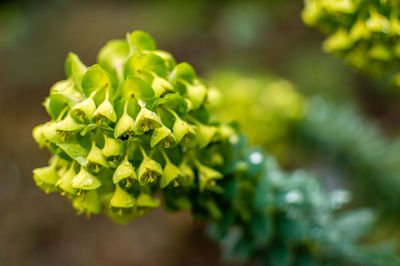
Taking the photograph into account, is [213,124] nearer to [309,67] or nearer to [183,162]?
[183,162]

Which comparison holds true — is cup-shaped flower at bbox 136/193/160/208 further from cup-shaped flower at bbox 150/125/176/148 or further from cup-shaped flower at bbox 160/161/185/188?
cup-shaped flower at bbox 150/125/176/148

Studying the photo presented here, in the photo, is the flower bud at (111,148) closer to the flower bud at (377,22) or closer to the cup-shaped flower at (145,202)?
the cup-shaped flower at (145,202)

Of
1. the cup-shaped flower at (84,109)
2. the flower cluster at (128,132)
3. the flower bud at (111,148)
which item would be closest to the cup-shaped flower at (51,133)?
the flower cluster at (128,132)

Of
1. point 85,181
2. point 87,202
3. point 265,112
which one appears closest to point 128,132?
point 85,181

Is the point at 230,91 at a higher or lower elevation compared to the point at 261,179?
higher

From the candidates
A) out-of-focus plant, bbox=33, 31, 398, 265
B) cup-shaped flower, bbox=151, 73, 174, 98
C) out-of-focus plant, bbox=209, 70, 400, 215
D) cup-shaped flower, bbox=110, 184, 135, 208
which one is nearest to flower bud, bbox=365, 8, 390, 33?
out-of-focus plant, bbox=33, 31, 398, 265

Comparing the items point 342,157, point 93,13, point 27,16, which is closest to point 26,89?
point 27,16

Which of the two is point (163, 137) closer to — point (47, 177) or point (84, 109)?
point (84, 109)

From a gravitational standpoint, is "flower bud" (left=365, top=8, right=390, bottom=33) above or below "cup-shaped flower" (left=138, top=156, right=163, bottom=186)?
above
